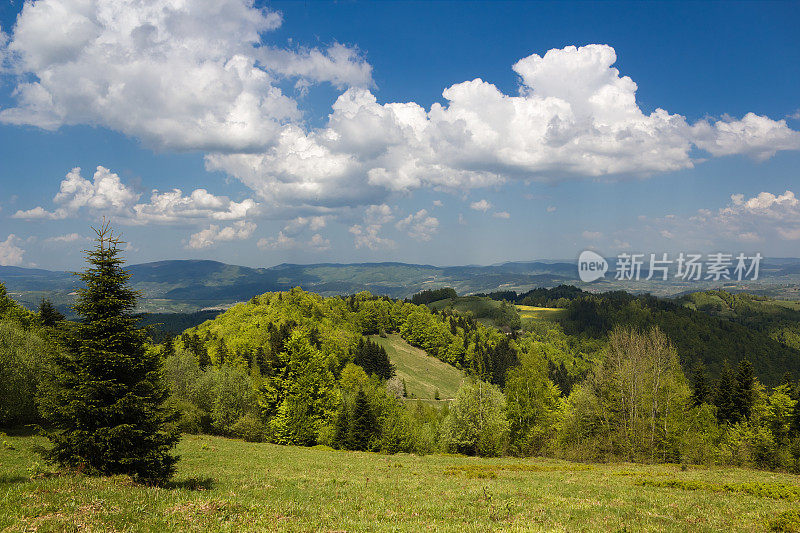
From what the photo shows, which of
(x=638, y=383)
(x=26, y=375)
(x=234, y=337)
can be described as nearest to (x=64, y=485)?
(x=26, y=375)

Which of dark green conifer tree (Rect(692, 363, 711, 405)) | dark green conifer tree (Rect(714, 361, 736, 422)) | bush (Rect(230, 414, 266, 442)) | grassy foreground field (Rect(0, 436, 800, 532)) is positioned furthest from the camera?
dark green conifer tree (Rect(692, 363, 711, 405))

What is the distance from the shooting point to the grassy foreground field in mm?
11539

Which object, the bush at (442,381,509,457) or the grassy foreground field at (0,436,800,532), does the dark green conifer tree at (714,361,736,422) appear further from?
the grassy foreground field at (0,436,800,532)

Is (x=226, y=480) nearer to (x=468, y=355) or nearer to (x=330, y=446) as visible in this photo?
(x=330, y=446)

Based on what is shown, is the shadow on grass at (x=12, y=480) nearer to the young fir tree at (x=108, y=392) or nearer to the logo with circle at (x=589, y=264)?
the young fir tree at (x=108, y=392)

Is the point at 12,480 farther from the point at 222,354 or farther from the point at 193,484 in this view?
the point at 222,354

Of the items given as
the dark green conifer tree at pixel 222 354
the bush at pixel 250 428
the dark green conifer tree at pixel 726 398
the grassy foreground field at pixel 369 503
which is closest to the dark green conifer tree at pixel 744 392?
the dark green conifer tree at pixel 726 398

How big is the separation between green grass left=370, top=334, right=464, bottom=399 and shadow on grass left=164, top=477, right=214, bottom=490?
100.0 m

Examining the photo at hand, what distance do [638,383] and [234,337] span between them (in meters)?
103

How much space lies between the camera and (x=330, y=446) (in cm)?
5222

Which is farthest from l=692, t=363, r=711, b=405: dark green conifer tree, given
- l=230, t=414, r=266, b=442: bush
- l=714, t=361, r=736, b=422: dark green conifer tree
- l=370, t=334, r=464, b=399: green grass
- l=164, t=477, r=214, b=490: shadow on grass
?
l=164, t=477, r=214, b=490: shadow on grass

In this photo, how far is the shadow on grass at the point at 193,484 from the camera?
1817 centimetres

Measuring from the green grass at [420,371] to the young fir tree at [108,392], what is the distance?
104391 mm

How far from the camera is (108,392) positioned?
16906 millimetres
